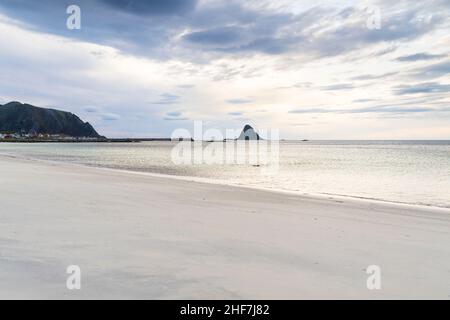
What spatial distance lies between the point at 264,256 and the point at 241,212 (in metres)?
4.45

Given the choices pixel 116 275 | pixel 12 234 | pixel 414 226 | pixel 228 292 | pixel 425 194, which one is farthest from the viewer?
pixel 425 194

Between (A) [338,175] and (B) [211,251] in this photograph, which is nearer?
(B) [211,251]

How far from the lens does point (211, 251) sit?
6.06m

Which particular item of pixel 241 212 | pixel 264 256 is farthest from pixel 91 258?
pixel 241 212

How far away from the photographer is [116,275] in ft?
15.7

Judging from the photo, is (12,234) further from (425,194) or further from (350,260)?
(425,194)

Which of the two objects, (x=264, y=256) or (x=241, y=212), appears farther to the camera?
(x=241, y=212)

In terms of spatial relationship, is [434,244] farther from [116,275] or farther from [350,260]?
[116,275]

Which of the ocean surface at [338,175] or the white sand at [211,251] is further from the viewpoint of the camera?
the ocean surface at [338,175]

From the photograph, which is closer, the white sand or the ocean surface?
the white sand

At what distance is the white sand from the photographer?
4512 mm

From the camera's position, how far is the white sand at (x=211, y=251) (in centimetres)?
451

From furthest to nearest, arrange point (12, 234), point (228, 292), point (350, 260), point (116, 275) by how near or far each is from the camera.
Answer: point (12, 234) → point (350, 260) → point (116, 275) → point (228, 292)
